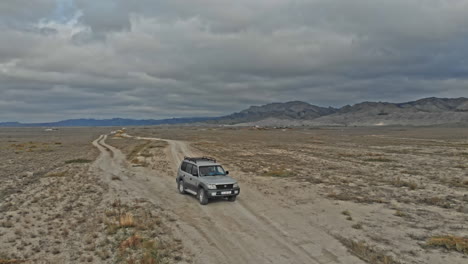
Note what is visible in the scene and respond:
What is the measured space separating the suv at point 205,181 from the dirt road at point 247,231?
56 centimetres

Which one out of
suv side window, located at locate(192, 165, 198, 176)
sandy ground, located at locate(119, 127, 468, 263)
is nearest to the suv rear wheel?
suv side window, located at locate(192, 165, 198, 176)

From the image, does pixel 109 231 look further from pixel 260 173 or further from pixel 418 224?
pixel 260 173

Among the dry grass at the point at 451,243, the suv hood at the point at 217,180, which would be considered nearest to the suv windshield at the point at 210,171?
the suv hood at the point at 217,180

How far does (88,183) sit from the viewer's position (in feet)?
78.1

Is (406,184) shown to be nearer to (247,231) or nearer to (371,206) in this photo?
(371,206)

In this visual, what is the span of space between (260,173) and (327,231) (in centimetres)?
1621

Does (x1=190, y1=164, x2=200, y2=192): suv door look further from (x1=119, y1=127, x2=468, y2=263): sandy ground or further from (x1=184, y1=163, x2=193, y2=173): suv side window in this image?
(x1=119, y1=127, x2=468, y2=263): sandy ground

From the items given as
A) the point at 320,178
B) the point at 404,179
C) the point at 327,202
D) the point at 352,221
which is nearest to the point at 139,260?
the point at 352,221

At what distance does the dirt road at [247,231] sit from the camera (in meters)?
10.2

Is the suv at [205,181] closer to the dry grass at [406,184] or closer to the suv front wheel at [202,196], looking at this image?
the suv front wheel at [202,196]

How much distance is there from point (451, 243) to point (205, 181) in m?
10.8

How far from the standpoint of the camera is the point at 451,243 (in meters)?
11.0

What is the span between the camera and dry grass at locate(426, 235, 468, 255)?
35.2 feet

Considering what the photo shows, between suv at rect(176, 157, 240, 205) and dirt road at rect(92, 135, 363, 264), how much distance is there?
56 cm
